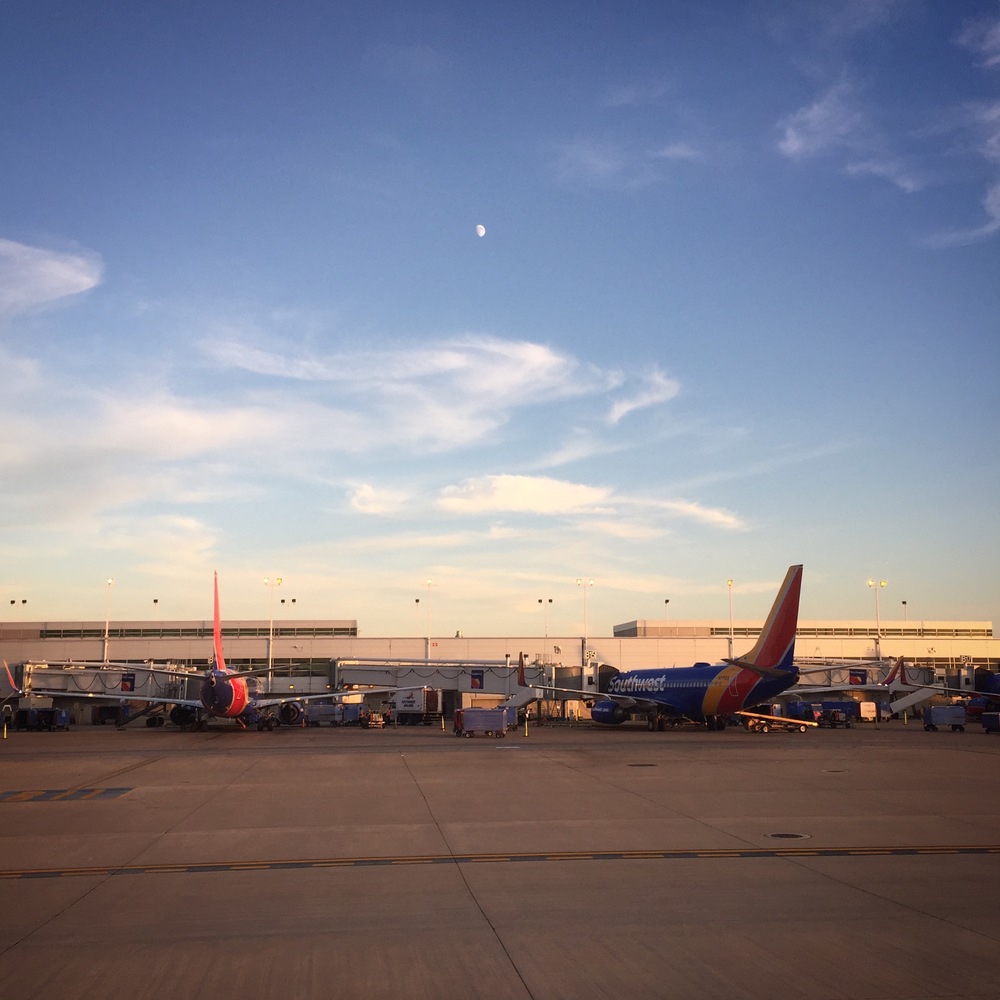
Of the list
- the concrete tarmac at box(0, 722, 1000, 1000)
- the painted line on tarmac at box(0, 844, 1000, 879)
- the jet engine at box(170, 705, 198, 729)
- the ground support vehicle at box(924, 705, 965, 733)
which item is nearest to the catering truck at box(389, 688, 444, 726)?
the jet engine at box(170, 705, 198, 729)

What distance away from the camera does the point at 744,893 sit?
13234 mm

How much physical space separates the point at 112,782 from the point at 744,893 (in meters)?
23.1

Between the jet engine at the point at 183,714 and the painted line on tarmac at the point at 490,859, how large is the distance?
186 feet

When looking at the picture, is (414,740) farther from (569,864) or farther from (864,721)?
(864,721)

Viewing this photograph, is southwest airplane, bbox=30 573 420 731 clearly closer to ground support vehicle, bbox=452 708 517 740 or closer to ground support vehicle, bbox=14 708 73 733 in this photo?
ground support vehicle, bbox=14 708 73 733

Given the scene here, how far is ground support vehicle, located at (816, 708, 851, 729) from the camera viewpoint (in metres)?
71.1

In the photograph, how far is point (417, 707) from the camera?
8450 centimetres

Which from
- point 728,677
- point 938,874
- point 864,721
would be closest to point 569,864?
point 938,874

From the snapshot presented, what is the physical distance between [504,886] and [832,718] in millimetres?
63421

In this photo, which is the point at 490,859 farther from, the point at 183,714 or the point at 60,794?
the point at 183,714

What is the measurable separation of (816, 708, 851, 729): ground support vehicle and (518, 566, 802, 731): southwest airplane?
9.73 metres

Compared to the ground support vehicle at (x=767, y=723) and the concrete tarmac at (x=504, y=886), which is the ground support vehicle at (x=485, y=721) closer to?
the ground support vehicle at (x=767, y=723)

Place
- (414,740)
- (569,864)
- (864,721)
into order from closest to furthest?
1. (569,864)
2. (414,740)
3. (864,721)

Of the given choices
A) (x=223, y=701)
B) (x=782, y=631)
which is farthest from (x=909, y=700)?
(x=223, y=701)
